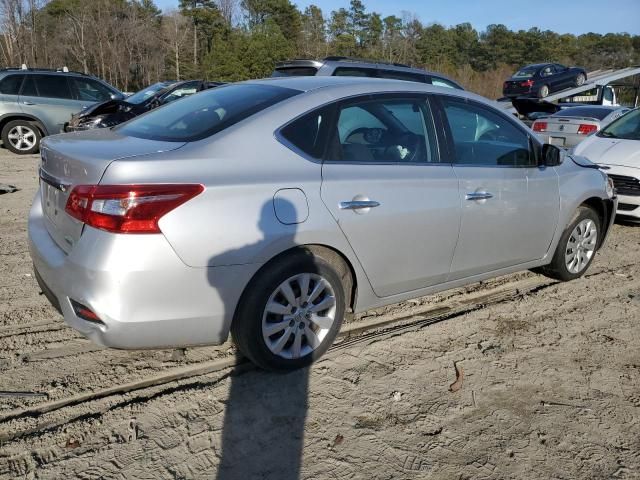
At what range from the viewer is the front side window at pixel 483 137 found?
3797 mm

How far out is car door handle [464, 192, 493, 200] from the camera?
146 inches

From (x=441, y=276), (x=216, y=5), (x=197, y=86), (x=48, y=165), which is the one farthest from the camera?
(x=216, y=5)

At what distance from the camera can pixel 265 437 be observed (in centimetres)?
268

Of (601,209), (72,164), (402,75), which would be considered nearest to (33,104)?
(402,75)

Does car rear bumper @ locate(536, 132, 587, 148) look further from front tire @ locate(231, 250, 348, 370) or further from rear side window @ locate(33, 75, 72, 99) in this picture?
rear side window @ locate(33, 75, 72, 99)

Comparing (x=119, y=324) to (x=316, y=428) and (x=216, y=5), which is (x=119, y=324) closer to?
(x=316, y=428)

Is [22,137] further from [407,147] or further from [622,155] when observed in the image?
[622,155]

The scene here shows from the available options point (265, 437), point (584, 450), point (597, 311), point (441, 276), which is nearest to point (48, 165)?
point (265, 437)

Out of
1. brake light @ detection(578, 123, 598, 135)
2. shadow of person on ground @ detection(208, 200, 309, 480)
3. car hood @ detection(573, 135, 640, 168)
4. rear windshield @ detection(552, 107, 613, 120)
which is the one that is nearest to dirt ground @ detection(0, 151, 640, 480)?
shadow of person on ground @ detection(208, 200, 309, 480)

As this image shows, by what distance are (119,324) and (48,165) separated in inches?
43.2

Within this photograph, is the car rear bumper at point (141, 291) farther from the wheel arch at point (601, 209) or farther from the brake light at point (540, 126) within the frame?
the brake light at point (540, 126)

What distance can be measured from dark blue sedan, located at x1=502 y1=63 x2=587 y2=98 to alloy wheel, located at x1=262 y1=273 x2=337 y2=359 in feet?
70.9

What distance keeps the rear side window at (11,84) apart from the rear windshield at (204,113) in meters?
9.73

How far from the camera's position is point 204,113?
3.35 m
